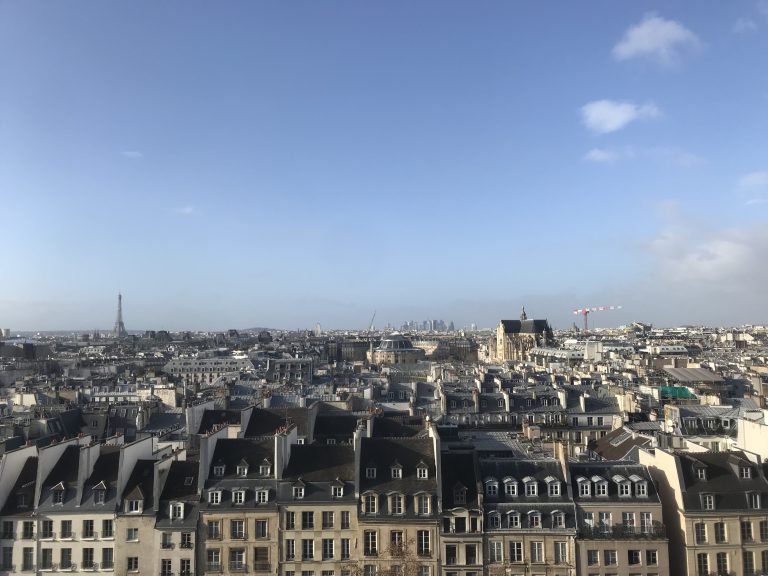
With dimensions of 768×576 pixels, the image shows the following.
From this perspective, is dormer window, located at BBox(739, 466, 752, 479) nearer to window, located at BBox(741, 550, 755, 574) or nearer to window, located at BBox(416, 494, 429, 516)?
window, located at BBox(741, 550, 755, 574)

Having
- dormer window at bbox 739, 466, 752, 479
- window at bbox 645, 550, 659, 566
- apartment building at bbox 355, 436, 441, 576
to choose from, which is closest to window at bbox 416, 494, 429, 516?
apartment building at bbox 355, 436, 441, 576

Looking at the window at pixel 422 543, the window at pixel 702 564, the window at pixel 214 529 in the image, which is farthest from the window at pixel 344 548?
the window at pixel 702 564

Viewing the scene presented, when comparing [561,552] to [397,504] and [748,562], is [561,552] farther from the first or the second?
[748,562]

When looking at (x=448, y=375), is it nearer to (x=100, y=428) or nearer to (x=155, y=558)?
(x=100, y=428)

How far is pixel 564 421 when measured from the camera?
74.3 metres

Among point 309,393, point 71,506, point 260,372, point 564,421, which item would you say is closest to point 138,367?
point 260,372

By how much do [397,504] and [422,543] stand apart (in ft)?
8.31

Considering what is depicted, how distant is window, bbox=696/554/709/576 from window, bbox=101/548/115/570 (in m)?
33.2

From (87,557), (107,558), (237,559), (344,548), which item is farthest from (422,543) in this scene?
(87,557)

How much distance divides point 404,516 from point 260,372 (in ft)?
359

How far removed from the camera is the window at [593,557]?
3744 cm

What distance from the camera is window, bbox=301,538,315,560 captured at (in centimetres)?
3794

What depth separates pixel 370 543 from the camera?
37.8m

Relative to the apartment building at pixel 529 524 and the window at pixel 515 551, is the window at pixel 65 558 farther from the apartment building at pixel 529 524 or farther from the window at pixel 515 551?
the window at pixel 515 551
